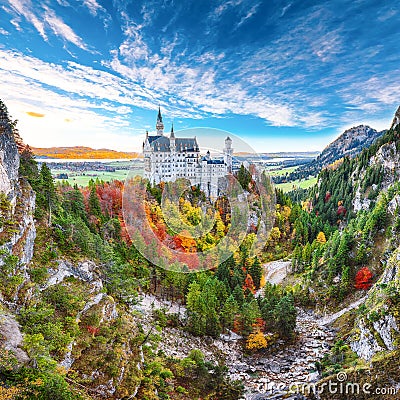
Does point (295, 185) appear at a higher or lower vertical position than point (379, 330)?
higher

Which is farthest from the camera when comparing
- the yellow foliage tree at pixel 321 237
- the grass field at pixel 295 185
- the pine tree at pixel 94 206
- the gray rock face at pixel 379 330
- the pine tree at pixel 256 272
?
the grass field at pixel 295 185

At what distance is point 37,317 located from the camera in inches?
744

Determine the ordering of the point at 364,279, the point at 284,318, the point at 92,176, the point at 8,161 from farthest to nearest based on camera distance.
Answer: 1. the point at 92,176
2. the point at 364,279
3. the point at 284,318
4. the point at 8,161

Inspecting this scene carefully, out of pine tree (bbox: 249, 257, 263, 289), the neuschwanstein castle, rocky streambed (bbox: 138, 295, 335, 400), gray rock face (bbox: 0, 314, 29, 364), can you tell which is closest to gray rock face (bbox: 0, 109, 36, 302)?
gray rock face (bbox: 0, 314, 29, 364)

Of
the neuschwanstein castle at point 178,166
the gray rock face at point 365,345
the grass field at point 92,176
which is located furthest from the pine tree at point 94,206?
the gray rock face at point 365,345

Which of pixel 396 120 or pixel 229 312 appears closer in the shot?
pixel 229 312

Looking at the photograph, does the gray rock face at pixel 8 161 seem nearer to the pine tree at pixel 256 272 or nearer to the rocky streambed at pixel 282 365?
the rocky streambed at pixel 282 365

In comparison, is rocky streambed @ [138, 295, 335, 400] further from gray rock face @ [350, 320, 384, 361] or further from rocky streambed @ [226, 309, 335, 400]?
gray rock face @ [350, 320, 384, 361]

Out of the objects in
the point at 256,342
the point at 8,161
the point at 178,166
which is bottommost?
the point at 256,342

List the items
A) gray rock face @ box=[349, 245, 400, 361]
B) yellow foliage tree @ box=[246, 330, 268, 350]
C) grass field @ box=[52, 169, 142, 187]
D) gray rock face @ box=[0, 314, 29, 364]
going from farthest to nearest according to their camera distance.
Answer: grass field @ box=[52, 169, 142, 187], yellow foliage tree @ box=[246, 330, 268, 350], gray rock face @ box=[349, 245, 400, 361], gray rock face @ box=[0, 314, 29, 364]

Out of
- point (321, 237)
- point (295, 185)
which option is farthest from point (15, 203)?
point (295, 185)

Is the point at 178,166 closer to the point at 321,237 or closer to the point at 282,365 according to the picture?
the point at 282,365

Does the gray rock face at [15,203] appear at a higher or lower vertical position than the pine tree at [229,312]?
higher

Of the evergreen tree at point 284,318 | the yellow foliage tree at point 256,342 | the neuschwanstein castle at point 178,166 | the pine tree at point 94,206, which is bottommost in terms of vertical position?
the yellow foliage tree at point 256,342
